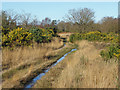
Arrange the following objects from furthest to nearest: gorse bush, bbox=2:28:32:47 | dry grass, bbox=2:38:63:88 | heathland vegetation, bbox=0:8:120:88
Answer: gorse bush, bbox=2:28:32:47, dry grass, bbox=2:38:63:88, heathland vegetation, bbox=0:8:120:88

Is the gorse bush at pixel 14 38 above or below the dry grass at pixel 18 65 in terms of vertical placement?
above

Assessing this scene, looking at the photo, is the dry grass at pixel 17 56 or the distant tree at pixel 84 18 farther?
the distant tree at pixel 84 18

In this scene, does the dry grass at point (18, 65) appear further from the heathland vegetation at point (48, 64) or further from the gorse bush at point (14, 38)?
the gorse bush at point (14, 38)

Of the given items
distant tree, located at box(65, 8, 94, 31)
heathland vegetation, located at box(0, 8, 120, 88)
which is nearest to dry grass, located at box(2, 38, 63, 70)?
heathland vegetation, located at box(0, 8, 120, 88)

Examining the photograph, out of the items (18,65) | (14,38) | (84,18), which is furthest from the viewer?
(84,18)

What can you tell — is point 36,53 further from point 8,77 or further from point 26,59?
point 8,77

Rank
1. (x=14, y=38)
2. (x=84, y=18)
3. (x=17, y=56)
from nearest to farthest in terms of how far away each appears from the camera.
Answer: (x=17, y=56) < (x=14, y=38) < (x=84, y=18)

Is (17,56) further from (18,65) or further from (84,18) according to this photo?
(84,18)

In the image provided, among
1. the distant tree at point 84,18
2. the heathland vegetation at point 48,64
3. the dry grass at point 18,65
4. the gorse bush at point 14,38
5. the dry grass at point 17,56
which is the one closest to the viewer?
the heathland vegetation at point 48,64

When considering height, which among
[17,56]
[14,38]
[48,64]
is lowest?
[48,64]

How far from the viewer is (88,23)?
80.6 feet

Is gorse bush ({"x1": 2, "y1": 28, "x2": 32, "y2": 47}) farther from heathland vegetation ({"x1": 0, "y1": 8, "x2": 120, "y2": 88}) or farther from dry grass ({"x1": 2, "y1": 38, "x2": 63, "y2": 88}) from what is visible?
dry grass ({"x1": 2, "y1": 38, "x2": 63, "y2": 88})

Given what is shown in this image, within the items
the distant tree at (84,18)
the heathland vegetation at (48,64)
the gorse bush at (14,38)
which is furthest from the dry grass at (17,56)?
the distant tree at (84,18)

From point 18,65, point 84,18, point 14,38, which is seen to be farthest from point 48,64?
point 84,18
